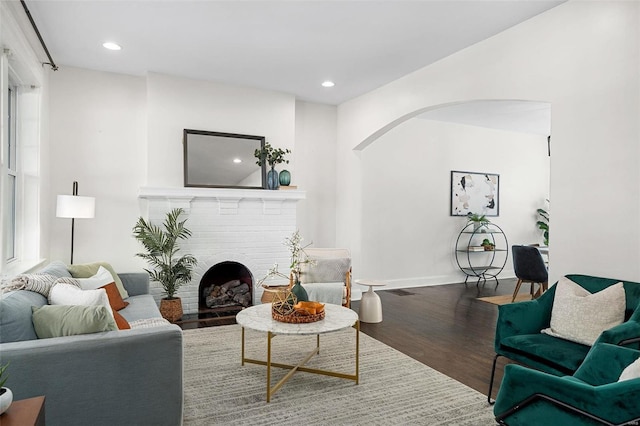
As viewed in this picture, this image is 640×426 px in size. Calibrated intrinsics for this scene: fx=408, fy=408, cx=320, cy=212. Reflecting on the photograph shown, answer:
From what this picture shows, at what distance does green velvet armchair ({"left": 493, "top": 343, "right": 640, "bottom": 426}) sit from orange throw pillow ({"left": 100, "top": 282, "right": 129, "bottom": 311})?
10.2ft

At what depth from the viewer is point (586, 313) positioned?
2.57 m

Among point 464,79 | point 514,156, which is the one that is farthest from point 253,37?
point 514,156

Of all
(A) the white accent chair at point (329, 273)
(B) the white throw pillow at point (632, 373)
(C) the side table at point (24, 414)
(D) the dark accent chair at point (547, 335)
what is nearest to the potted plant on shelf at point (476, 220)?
(A) the white accent chair at point (329, 273)

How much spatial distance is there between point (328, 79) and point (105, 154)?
289 centimetres

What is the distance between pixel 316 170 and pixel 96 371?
15.1ft

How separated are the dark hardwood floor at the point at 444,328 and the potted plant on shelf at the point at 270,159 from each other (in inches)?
72.8

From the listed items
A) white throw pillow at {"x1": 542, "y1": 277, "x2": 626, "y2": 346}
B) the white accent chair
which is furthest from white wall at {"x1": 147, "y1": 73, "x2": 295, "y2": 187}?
white throw pillow at {"x1": 542, "y1": 277, "x2": 626, "y2": 346}

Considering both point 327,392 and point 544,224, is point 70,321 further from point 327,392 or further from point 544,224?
point 544,224

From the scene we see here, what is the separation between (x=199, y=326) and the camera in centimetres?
452

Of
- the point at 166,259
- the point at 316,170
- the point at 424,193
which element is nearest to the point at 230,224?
the point at 166,259

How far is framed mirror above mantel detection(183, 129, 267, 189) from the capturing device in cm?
516

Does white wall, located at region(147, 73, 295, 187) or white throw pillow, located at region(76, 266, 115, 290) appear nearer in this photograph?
white throw pillow, located at region(76, 266, 115, 290)

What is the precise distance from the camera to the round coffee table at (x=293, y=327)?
2.69m

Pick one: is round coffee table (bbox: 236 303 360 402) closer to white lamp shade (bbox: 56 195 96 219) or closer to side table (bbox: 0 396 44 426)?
side table (bbox: 0 396 44 426)
